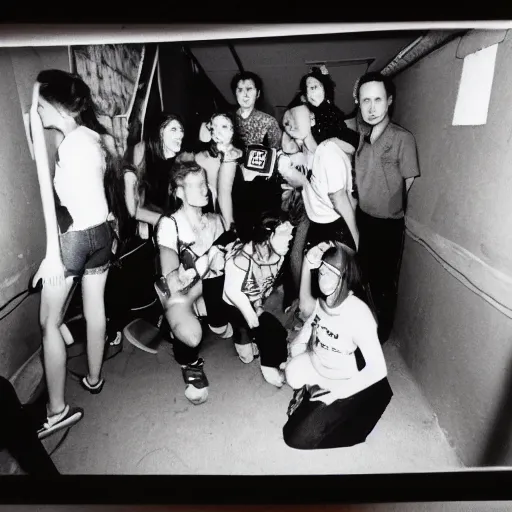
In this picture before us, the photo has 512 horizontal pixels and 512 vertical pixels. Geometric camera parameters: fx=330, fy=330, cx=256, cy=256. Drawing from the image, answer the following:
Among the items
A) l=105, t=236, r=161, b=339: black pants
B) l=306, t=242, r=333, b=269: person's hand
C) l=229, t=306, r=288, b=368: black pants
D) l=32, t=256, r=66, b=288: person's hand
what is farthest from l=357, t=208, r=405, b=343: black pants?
l=32, t=256, r=66, b=288: person's hand

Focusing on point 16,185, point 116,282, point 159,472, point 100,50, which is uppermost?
point 100,50

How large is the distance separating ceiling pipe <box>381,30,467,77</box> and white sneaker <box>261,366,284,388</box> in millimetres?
1281

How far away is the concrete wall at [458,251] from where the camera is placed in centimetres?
116

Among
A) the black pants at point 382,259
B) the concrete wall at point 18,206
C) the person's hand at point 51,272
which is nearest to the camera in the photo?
the concrete wall at point 18,206

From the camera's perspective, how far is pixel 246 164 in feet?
4.29

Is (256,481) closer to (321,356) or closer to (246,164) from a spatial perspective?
(321,356)

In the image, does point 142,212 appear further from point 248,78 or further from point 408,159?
point 408,159

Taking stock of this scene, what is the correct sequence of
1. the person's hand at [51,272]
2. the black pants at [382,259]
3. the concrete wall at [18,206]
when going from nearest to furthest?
the concrete wall at [18,206]
the person's hand at [51,272]
the black pants at [382,259]

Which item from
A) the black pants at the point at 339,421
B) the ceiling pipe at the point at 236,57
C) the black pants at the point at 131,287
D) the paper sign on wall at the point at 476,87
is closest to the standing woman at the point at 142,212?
the black pants at the point at 131,287

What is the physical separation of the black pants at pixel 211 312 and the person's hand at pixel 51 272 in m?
0.52

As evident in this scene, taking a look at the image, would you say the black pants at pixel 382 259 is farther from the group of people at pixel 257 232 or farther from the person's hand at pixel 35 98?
the person's hand at pixel 35 98

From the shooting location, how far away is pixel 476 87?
1.18 meters

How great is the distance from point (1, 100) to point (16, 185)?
0.95 ft

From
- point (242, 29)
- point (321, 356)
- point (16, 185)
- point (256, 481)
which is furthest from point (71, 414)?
point (242, 29)
